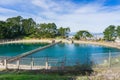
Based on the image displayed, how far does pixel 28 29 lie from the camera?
10262cm

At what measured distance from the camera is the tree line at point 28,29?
9462 cm

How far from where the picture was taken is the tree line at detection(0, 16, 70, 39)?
9462cm

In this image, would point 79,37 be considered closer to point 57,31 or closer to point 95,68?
point 57,31

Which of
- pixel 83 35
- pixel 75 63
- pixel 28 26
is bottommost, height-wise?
pixel 75 63

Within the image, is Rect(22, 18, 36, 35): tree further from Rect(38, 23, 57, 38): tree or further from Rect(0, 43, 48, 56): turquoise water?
Rect(0, 43, 48, 56): turquoise water

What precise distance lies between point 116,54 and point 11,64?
387 inches

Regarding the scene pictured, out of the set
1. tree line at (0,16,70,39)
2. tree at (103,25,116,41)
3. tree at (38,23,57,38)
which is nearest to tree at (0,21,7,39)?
tree line at (0,16,70,39)

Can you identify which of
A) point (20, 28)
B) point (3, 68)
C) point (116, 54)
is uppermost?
point (20, 28)

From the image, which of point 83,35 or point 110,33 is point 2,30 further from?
point 110,33

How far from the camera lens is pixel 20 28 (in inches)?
4090

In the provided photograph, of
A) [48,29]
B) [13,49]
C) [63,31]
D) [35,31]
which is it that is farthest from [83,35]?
[13,49]

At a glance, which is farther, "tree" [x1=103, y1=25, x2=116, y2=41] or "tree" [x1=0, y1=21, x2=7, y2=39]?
"tree" [x1=0, y1=21, x2=7, y2=39]

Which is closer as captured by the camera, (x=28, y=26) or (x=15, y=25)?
(x=15, y=25)

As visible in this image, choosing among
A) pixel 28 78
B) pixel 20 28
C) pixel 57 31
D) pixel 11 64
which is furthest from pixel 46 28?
pixel 28 78
